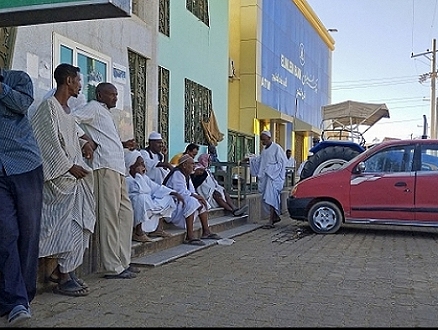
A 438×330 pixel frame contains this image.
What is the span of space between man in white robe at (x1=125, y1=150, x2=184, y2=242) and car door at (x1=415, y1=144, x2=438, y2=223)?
4408 mm

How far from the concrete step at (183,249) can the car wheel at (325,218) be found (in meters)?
1.15

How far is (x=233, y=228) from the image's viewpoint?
10.2 metres

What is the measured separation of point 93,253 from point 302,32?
21.1 meters

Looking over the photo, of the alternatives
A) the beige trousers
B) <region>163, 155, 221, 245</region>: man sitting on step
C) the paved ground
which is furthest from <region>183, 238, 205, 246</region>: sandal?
the beige trousers

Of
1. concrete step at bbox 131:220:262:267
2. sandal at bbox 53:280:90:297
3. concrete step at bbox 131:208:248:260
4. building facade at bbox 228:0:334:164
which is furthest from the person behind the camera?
building facade at bbox 228:0:334:164

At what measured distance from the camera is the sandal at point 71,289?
4918 mm

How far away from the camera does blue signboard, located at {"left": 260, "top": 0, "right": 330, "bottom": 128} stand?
20188 mm

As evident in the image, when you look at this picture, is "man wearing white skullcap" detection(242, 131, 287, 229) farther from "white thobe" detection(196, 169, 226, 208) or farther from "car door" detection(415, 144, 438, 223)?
"car door" detection(415, 144, 438, 223)

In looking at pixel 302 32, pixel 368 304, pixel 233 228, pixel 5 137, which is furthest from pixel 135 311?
pixel 302 32

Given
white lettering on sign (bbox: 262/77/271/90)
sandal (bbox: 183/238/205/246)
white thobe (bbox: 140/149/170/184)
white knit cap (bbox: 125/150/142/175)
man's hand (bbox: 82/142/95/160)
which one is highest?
white lettering on sign (bbox: 262/77/271/90)

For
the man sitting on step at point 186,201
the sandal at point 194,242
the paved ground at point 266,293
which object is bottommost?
the paved ground at point 266,293

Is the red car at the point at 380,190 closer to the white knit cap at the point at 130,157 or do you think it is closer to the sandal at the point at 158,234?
the sandal at the point at 158,234

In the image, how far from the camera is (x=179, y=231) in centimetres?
803

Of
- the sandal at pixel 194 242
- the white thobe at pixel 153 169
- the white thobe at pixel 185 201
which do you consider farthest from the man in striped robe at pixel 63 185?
the white thobe at pixel 153 169
